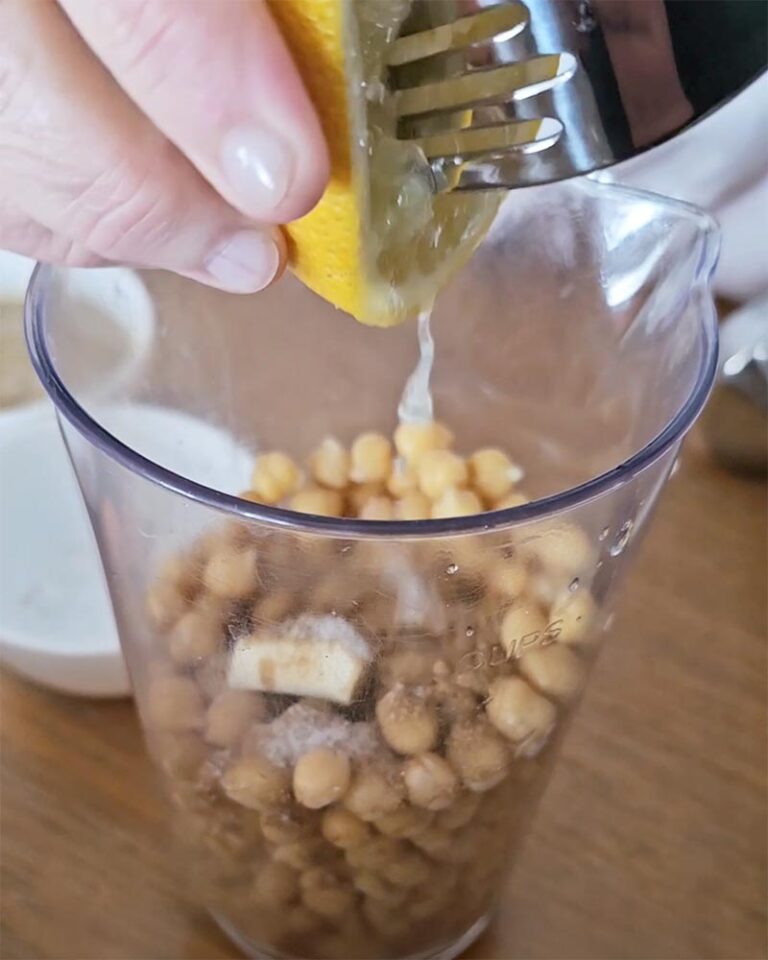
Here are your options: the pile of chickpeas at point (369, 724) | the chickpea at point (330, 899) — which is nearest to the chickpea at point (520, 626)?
the pile of chickpeas at point (369, 724)

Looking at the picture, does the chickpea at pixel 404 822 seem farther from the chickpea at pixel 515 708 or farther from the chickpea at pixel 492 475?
the chickpea at pixel 492 475

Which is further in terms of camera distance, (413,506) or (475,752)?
(413,506)

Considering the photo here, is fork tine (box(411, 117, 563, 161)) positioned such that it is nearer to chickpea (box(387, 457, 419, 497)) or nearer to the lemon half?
the lemon half

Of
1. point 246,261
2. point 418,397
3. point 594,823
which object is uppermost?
point 246,261

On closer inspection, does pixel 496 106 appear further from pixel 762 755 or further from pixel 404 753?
pixel 762 755

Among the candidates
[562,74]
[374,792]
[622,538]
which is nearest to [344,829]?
[374,792]

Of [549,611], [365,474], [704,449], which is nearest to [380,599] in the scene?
[549,611]

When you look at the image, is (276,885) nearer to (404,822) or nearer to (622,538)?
Answer: (404,822)
